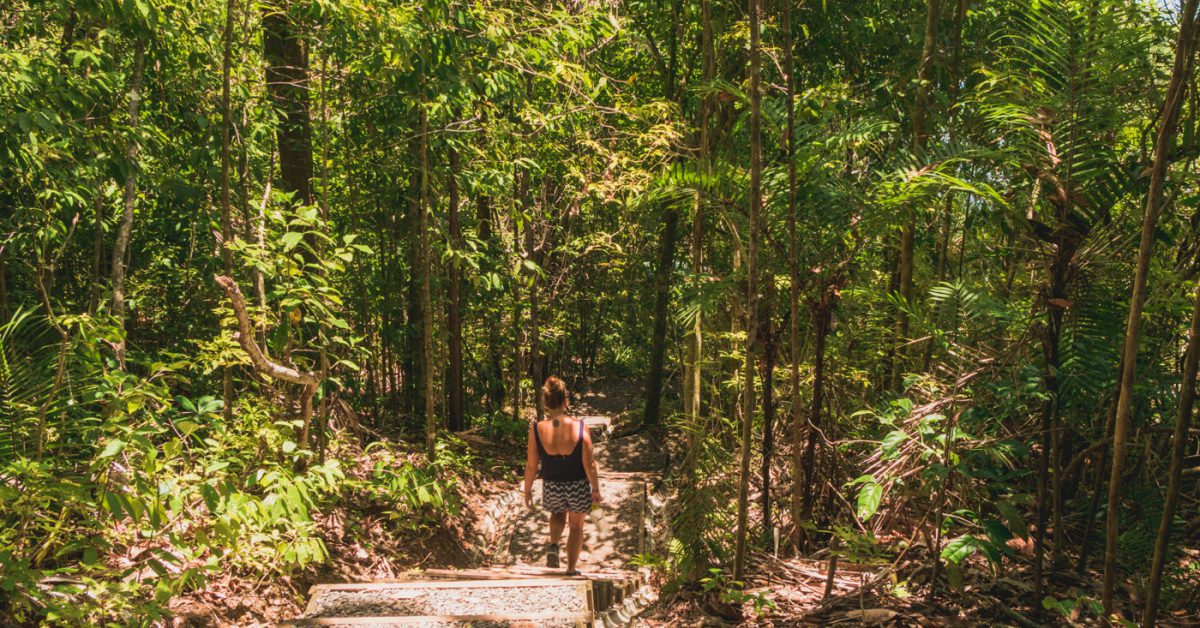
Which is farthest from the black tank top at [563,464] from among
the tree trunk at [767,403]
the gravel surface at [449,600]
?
the tree trunk at [767,403]

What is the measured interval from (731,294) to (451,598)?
2.86m

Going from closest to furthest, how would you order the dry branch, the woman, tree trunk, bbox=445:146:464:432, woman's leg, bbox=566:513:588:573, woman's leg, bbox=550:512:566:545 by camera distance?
the dry branch → the woman → woman's leg, bbox=566:513:588:573 → woman's leg, bbox=550:512:566:545 → tree trunk, bbox=445:146:464:432

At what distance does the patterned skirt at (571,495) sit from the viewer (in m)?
5.80

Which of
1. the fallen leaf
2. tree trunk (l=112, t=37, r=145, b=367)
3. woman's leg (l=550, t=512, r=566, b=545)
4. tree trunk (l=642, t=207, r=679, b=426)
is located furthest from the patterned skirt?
tree trunk (l=642, t=207, r=679, b=426)

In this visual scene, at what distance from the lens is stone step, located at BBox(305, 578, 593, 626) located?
14.0 feet

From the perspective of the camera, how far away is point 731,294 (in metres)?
5.38

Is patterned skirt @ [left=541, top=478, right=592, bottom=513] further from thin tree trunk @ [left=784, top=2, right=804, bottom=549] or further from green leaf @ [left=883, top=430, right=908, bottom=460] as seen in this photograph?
green leaf @ [left=883, top=430, right=908, bottom=460]

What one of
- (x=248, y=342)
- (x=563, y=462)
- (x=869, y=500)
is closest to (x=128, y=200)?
(x=248, y=342)

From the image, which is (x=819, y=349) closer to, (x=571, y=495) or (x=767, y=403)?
(x=767, y=403)

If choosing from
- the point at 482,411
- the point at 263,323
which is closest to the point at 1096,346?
the point at 263,323

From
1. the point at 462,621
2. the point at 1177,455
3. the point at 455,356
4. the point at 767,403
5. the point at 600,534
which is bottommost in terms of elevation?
the point at 600,534

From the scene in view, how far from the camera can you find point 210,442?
4441 millimetres

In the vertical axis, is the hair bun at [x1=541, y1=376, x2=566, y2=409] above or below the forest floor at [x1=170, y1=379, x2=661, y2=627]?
above

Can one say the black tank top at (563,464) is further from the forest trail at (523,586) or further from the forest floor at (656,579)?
the forest floor at (656,579)
